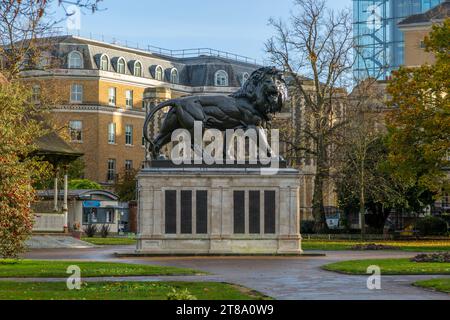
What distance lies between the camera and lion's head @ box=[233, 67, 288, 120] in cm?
4162

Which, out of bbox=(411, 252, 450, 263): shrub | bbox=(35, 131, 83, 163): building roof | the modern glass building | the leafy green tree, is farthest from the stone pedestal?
the modern glass building

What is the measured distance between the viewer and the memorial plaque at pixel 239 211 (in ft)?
135

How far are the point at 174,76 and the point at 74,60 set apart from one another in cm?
1544

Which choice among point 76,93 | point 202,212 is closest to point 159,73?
point 76,93

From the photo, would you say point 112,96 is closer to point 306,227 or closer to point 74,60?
point 74,60

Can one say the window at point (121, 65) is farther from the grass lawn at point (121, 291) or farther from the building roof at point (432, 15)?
the grass lawn at point (121, 291)

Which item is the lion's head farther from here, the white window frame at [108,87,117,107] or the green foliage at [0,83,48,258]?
the white window frame at [108,87,117,107]

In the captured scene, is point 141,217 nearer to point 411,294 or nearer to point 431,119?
point 431,119

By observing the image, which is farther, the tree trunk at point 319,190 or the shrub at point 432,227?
the shrub at point 432,227

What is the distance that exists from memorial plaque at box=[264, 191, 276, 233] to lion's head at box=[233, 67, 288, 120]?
11.3 ft

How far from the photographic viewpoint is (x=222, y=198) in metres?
41.0

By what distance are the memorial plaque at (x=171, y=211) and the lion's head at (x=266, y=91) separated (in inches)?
202

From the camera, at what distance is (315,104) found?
65.5 metres

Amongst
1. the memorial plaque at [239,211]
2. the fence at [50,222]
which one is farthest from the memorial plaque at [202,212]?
the fence at [50,222]
